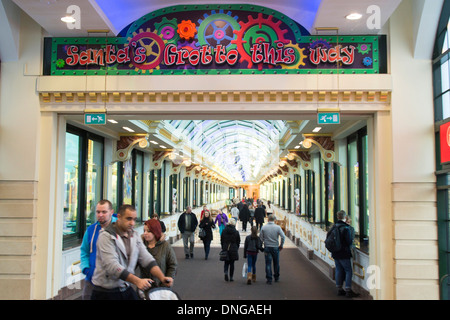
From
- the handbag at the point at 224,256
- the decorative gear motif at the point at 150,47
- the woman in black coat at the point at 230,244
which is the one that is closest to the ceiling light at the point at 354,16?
the decorative gear motif at the point at 150,47

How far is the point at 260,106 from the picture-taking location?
23.2ft

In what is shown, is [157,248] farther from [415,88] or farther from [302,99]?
[415,88]

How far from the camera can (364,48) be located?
6965mm

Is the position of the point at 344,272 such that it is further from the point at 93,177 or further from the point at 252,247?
the point at 93,177

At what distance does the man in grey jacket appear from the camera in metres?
3.60

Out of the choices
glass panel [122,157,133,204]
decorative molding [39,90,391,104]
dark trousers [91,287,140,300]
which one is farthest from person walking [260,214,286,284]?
dark trousers [91,287,140,300]

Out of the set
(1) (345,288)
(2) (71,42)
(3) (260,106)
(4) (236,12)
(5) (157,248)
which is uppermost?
(4) (236,12)

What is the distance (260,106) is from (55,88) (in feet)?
11.7

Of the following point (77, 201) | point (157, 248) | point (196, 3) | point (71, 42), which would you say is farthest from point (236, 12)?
point (77, 201)

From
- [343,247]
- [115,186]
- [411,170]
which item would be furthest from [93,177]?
[411,170]

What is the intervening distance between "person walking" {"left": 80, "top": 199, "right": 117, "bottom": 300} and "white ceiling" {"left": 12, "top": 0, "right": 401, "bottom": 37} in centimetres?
331

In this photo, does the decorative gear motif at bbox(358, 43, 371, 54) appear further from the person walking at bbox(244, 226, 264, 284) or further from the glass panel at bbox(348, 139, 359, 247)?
the person walking at bbox(244, 226, 264, 284)

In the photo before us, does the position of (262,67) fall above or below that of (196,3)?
below

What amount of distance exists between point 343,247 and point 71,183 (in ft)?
20.1
